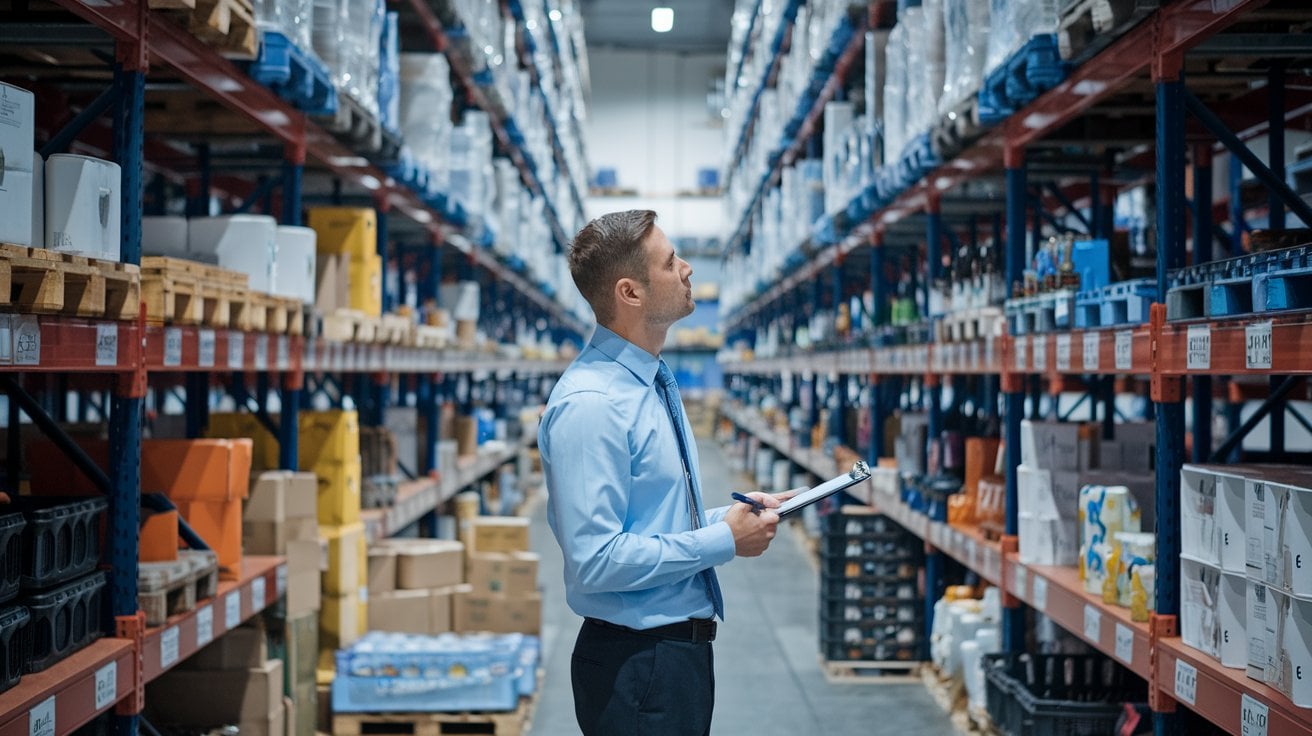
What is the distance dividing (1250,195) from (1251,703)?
5807 millimetres

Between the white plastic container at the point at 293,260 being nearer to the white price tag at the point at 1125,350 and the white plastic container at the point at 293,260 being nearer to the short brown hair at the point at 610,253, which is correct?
the short brown hair at the point at 610,253

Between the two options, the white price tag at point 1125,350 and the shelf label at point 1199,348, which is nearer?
the shelf label at point 1199,348

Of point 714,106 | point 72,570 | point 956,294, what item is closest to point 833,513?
point 956,294

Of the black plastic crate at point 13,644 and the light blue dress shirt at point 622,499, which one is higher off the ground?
the light blue dress shirt at point 622,499

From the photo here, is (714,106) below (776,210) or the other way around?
the other way around

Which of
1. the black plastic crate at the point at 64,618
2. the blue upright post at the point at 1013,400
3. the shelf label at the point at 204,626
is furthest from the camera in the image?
the blue upright post at the point at 1013,400

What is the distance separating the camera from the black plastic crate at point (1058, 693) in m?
4.54

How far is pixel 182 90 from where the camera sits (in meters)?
4.97

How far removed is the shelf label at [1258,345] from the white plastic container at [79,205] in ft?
9.67

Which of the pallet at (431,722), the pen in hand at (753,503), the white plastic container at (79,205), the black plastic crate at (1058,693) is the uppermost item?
the white plastic container at (79,205)

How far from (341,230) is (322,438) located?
1116 millimetres

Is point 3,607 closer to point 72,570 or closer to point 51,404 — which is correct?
point 72,570

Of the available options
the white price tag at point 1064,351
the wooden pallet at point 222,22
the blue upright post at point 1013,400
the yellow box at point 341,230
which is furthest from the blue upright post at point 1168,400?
the yellow box at point 341,230

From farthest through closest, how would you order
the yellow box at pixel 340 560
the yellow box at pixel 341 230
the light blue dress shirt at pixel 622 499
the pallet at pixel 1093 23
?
the yellow box at pixel 341 230
the yellow box at pixel 340 560
the pallet at pixel 1093 23
the light blue dress shirt at pixel 622 499
